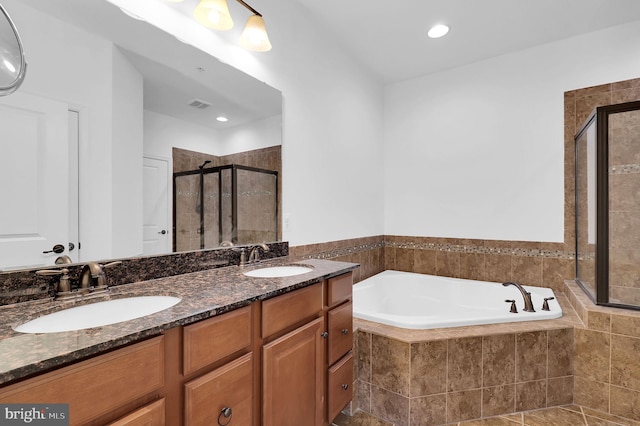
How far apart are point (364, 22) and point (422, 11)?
17.1 inches

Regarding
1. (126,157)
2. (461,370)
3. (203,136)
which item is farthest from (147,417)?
(461,370)

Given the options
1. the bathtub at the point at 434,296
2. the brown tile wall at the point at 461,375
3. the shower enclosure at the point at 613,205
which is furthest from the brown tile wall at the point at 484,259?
the brown tile wall at the point at 461,375

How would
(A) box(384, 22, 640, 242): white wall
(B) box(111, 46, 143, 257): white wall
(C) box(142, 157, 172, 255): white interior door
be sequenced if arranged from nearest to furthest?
1. (B) box(111, 46, 143, 257): white wall
2. (C) box(142, 157, 172, 255): white interior door
3. (A) box(384, 22, 640, 242): white wall

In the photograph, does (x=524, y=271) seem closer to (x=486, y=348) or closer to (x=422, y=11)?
(x=486, y=348)

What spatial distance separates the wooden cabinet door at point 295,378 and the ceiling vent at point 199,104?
1.23 metres

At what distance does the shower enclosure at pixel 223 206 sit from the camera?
1551 millimetres

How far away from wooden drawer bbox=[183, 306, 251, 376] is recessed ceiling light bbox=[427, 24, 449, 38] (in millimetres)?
2598

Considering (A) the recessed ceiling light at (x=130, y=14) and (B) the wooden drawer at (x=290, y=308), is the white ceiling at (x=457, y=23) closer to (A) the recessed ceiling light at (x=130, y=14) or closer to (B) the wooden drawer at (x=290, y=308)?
(A) the recessed ceiling light at (x=130, y=14)

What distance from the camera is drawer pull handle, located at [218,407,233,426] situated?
3.24 feet

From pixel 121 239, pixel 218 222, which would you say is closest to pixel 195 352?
pixel 121 239

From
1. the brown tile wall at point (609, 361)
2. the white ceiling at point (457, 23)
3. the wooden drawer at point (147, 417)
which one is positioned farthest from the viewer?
the white ceiling at point (457, 23)

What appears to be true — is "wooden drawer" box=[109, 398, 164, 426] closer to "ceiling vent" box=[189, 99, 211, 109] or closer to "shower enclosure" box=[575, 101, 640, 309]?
"ceiling vent" box=[189, 99, 211, 109]

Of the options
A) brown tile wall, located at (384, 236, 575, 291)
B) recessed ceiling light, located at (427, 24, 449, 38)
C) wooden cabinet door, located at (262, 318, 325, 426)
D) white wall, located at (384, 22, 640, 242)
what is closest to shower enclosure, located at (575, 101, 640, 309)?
brown tile wall, located at (384, 236, 575, 291)

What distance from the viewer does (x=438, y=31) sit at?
2.55 m
